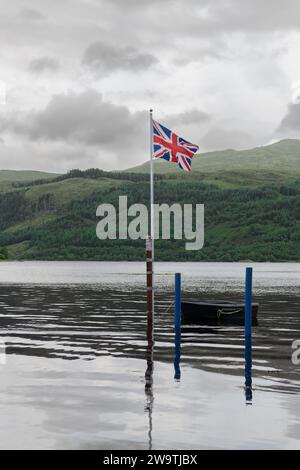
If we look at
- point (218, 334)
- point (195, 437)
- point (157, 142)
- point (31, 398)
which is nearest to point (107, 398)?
point (31, 398)

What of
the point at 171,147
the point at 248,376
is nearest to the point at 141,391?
the point at 248,376

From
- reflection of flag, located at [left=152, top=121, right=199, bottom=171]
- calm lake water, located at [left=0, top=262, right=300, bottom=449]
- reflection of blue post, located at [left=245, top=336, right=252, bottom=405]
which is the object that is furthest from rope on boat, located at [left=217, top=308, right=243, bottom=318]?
reflection of blue post, located at [left=245, top=336, right=252, bottom=405]

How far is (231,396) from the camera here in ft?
76.6

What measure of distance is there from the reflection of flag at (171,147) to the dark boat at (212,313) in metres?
16.0

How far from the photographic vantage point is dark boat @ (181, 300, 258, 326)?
51469mm

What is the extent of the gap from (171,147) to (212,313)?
56.5 feet

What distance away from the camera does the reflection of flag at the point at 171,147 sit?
3816cm

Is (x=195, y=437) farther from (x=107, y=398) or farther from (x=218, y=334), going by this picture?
(x=218, y=334)

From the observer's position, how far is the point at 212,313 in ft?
170

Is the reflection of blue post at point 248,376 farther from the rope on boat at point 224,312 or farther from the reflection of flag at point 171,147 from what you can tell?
the rope on boat at point 224,312

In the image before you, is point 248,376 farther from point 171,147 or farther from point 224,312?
point 224,312

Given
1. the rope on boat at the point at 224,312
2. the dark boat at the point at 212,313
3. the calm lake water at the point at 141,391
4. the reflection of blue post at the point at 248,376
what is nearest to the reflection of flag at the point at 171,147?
the calm lake water at the point at 141,391

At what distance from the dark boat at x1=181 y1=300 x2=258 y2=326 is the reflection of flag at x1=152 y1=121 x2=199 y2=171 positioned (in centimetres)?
1599
